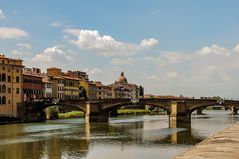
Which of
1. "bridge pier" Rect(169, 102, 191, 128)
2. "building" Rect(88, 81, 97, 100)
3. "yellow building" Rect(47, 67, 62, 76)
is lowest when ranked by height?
"bridge pier" Rect(169, 102, 191, 128)

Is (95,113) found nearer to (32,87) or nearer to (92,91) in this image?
(32,87)

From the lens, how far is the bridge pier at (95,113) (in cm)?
9388

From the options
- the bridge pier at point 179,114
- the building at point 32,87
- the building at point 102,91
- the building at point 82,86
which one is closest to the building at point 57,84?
the building at point 32,87

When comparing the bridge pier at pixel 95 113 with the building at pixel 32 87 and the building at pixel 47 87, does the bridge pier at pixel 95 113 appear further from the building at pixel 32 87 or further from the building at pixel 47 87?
the building at pixel 47 87

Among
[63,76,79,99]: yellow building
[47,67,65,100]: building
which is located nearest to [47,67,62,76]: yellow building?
[47,67,65,100]: building

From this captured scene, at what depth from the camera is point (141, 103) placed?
9394 cm

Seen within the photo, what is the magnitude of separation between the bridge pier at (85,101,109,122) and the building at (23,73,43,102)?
20.9 metres

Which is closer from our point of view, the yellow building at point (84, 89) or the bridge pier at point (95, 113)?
the bridge pier at point (95, 113)

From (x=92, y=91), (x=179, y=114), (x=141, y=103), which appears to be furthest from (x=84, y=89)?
(x=179, y=114)

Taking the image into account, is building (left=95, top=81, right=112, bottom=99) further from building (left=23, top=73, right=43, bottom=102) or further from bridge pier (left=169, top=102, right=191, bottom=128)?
bridge pier (left=169, top=102, right=191, bottom=128)

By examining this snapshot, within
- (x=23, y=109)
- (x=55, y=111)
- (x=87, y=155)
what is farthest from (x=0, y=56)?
(x=87, y=155)

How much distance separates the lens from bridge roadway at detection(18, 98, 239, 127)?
89.6 m

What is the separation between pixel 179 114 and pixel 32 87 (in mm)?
43620

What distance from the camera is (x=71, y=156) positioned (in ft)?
129
